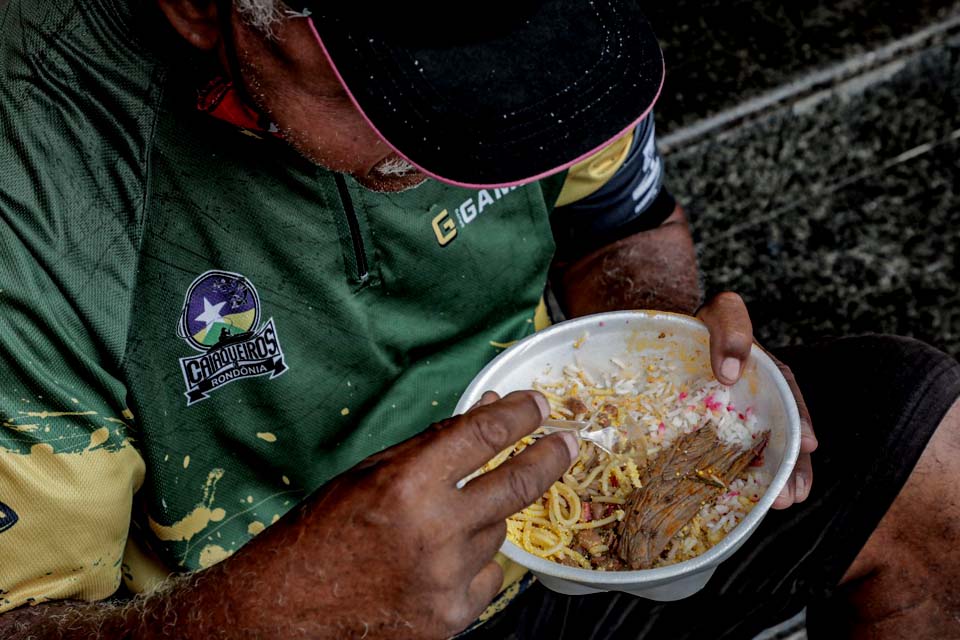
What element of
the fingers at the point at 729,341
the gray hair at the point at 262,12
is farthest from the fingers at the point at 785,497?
the gray hair at the point at 262,12

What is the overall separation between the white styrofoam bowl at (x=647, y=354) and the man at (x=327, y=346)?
0.06 metres

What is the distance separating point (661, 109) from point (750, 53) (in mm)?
397

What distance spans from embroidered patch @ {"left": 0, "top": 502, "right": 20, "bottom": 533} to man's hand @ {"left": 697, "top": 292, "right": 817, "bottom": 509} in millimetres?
1143

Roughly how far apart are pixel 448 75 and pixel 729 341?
0.68 meters

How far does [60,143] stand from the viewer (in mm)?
1436

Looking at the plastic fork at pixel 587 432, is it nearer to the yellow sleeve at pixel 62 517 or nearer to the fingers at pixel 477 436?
the fingers at pixel 477 436

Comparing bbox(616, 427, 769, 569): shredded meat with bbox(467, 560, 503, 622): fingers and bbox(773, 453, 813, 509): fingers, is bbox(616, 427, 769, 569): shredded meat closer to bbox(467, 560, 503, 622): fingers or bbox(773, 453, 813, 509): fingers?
bbox(773, 453, 813, 509): fingers

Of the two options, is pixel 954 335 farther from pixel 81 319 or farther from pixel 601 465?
pixel 81 319

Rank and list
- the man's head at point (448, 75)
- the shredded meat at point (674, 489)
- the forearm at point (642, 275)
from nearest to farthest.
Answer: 1. the man's head at point (448, 75)
2. the shredded meat at point (674, 489)
3. the forearm at point (642, 275)

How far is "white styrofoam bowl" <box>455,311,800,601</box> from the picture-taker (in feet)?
4.61

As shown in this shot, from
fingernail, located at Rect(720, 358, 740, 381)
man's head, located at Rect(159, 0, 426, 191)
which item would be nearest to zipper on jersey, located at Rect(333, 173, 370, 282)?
man's head, located at Rect(159, 0, 426, 191)

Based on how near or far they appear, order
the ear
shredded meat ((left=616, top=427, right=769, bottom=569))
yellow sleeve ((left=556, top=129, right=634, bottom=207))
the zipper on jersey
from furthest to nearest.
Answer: yellow sleeve ((left=556, top=129, right=634, bottom=207)), the zipper on jersey, shredded meat ((left=616, top=427, right=769, bottom=569)), the ear

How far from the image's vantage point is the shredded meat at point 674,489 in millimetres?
1532

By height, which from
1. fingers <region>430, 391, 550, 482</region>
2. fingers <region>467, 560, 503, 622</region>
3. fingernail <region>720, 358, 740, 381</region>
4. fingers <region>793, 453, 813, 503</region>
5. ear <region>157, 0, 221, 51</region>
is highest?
ear <region>157, 0, 221, 51</region>
